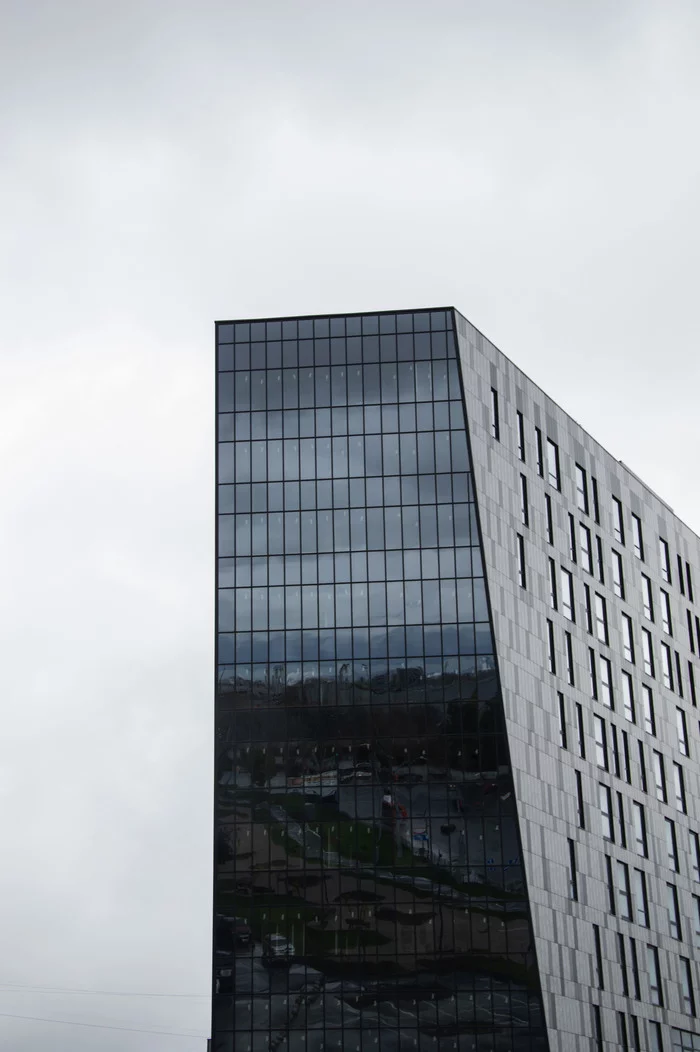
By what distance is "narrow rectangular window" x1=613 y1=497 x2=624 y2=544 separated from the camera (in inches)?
4126

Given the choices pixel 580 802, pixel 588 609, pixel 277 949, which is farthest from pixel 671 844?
pixel 277 949

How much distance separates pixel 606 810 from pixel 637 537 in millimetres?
19092

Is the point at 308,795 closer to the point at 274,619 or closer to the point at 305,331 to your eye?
the point at 274,619

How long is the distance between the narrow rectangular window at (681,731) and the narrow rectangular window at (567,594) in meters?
13.0

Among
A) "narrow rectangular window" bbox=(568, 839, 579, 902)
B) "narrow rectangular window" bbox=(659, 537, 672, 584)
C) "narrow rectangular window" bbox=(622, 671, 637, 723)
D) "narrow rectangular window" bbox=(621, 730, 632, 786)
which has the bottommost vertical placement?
"narrow rectangular window" bbox=(568, 839, 579, 902)

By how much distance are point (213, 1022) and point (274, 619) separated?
2071 cm

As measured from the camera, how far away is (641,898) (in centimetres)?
9675

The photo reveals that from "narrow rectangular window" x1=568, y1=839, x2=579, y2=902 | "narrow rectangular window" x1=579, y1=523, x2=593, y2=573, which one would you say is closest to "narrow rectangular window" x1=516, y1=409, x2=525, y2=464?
"narrow rectangular window" x1=579, y1=523, x2=593, y2=573

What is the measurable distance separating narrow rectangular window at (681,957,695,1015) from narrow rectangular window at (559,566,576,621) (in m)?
21.1

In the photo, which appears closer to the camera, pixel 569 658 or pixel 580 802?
pixel 580 802

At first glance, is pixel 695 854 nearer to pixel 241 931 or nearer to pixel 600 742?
pixel 600 742

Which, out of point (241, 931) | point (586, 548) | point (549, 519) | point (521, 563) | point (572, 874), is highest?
point (549, 519)

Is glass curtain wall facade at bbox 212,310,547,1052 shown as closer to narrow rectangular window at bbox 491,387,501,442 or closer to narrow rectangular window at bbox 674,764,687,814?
narrow rectangular window at bbox 491,387,501,442

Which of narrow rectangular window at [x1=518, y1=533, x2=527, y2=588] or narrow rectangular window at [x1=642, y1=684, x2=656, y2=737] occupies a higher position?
narrow rectangular window at [x1=518, y1=533, x2=527, y2=588]
